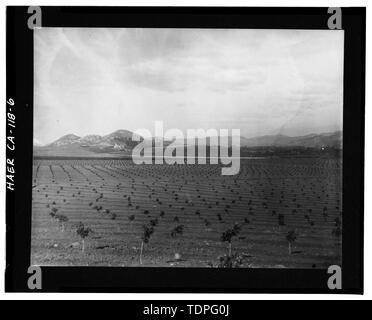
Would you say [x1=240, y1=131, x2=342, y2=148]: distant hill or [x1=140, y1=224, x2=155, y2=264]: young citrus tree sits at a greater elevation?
[x1=240, y1=131, x2=342, y2=148]: distant hill

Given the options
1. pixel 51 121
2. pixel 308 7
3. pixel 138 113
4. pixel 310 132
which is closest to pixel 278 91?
pixel 310 132

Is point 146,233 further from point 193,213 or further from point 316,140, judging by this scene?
point 316,140

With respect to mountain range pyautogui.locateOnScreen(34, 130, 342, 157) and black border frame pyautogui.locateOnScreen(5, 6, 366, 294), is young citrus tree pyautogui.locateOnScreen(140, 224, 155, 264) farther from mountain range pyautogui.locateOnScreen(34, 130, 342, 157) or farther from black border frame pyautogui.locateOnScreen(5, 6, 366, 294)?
mountain range pyautogui.locateOnScreen(34, 130, 342, 157)

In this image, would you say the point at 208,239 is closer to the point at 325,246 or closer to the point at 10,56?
the point at 325,246

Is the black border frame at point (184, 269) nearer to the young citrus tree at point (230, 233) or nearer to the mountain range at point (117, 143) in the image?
the mountain range at point (117, 143)

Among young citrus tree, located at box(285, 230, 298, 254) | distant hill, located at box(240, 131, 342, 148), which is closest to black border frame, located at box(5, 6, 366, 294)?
distant hill, located at box(240, 131, 342, 148)

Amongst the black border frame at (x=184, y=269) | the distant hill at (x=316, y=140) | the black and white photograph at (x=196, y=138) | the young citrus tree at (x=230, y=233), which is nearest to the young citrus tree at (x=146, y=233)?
the black and white photograph at (x=196, y=138)

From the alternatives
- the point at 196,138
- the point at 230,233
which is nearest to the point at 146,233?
the point at 230,233

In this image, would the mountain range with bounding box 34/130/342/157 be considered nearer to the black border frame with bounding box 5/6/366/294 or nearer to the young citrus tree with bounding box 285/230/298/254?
the black border frame with bounding box 5/6/366/294
